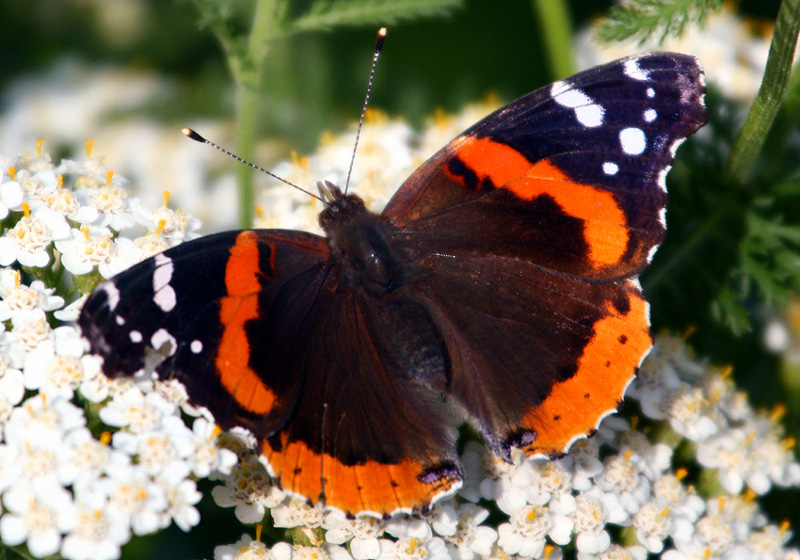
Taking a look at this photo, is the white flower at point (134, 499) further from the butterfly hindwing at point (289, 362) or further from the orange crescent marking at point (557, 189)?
the orange crescent marking at point (557, 189)

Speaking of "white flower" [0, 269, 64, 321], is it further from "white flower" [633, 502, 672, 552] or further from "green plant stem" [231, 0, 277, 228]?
"white flower" [633, 502, 672, 552]

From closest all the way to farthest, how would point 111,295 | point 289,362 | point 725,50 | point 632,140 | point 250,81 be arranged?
point 111,295 < point 289,362 < point 632,140 < point 250,81 < point 725,50

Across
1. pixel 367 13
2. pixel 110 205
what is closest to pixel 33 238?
pixel 110 205

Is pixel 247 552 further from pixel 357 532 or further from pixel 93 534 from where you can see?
pixel 93 534

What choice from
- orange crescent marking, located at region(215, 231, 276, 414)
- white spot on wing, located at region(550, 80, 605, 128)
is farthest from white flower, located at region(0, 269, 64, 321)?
white spot on wing, located at region(550, 80, 605, 128)

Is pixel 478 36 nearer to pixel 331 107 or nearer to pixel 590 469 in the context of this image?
pixel 331 107

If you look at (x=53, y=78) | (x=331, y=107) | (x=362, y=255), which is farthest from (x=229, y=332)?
(x=53, y=78)

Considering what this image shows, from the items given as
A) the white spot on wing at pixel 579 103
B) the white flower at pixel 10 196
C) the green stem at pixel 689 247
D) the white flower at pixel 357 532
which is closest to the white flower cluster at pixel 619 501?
the white flower at pixel 357 532
